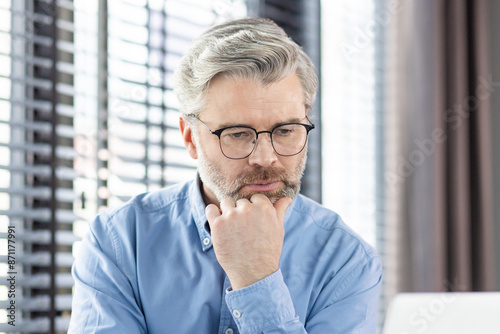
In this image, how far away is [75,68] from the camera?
1.78 meters

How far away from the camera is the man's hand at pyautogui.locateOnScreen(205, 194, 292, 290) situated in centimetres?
122

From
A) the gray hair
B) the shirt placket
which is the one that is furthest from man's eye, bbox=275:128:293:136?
the shirt placket

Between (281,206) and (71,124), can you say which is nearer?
(281,206)

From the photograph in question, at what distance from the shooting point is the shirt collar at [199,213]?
4.56 feet

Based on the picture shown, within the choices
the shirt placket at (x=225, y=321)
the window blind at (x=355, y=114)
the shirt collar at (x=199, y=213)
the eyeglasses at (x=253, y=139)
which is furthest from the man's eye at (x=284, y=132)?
the window blind at (x=355, y=114)

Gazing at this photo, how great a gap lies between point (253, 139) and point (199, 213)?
0.26 m

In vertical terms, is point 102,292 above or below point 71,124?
below

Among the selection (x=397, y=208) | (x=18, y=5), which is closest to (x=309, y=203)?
(x=18, y=5)

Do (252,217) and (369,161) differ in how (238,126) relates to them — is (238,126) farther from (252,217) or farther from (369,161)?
(369,161)

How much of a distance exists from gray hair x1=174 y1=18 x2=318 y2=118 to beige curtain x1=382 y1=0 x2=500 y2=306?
1.53 m

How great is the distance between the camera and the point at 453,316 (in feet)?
3.56

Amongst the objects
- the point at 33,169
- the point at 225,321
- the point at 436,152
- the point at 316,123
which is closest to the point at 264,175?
the point at 225,321

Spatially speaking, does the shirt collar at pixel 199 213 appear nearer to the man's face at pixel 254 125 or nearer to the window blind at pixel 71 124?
the man's face at pixel 254 125

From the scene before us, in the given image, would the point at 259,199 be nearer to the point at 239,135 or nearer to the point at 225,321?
the point at 239,135
